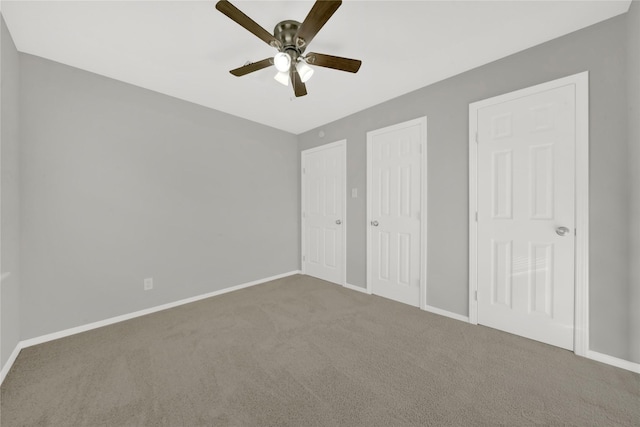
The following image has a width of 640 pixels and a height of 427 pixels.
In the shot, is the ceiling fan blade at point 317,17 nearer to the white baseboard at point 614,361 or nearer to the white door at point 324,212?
the white door at point 324,212

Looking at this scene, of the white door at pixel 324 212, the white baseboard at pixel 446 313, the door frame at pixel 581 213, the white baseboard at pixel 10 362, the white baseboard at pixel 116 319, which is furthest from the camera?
the white door at pixel 324 212

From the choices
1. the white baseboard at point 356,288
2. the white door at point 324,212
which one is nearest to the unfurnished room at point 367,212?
the white baseboard at point 356,288

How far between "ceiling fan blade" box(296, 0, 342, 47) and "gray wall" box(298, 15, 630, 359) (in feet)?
5.58

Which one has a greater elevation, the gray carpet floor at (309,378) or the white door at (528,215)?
the white door at (528,215)

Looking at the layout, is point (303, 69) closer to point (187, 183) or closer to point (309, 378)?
point (187, 183)

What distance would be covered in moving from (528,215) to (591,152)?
606 millimetres

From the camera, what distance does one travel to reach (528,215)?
214 centimetres

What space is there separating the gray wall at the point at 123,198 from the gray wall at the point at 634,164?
147 inches

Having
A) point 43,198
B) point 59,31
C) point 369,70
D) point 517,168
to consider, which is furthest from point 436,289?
point 59,31

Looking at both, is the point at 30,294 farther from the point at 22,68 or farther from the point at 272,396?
the point at 272,396

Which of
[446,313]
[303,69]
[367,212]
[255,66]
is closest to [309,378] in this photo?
[446,313]

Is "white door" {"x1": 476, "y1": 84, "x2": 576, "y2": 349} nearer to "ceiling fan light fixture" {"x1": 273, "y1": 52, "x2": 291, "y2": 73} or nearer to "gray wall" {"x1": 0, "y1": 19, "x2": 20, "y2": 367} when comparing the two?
"ceiling fan light fixture" {"x1": 273, "y1": 52, "x2": 291, "y2": 73}

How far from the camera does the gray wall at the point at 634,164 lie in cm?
163

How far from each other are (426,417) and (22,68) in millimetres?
4010
